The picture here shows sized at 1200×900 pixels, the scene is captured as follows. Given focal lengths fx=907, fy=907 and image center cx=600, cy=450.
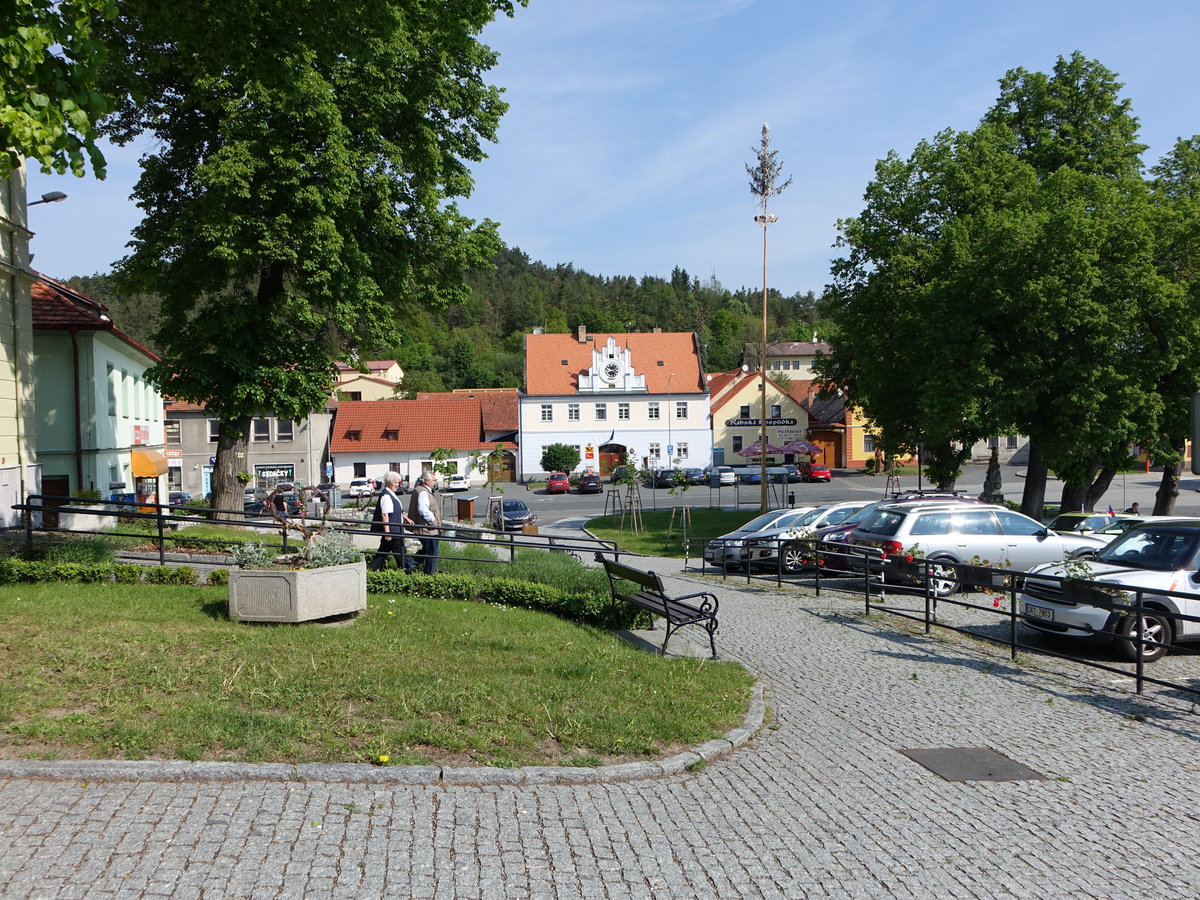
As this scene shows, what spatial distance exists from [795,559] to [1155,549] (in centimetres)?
882

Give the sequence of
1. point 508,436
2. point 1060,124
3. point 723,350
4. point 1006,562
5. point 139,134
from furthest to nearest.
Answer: point 723,350 < point 508,436 < point 1060,124 < point 139,134 < point 1006,562

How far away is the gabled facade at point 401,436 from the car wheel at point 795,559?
1887 inches

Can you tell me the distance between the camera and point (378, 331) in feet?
66.2

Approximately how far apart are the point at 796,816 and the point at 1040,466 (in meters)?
27.0

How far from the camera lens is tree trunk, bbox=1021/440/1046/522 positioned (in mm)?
29234

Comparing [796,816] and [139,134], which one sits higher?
[139,134]

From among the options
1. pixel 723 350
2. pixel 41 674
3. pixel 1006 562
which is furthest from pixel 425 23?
pixel 723 350

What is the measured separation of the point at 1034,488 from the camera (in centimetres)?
2977

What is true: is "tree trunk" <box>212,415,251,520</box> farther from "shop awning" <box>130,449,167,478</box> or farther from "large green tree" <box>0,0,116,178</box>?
"large green tree" <box>0,0,116,178</box>

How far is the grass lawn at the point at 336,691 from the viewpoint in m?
5.99

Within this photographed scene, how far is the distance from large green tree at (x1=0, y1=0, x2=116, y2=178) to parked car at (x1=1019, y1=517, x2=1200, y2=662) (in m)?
9.99

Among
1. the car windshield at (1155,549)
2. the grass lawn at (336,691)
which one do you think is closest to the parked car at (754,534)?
the car windshield at (1155,549)

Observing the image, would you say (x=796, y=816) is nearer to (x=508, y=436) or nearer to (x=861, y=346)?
(x=861, y=346)

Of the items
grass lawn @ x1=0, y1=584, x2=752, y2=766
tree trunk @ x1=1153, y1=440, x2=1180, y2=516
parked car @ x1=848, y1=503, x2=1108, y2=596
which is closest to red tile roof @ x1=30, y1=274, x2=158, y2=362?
grass lawn @ x1=0, y1=584, x2=752, y2=766
